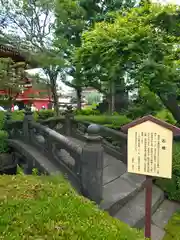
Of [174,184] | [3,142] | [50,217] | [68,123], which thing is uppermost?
[68,123]

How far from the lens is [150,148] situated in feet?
11.1

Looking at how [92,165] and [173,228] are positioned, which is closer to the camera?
[92,165]

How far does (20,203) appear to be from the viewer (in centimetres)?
288

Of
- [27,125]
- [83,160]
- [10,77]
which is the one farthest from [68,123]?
[83,160]

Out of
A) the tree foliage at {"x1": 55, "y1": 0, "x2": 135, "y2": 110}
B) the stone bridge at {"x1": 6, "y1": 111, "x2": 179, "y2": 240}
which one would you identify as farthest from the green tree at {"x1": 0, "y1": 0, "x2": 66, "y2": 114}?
the stone bridge at {"x1": 6, "y1": 111, "x2": 179, "y2": 240}

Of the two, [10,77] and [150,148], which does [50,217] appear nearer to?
[150,148]

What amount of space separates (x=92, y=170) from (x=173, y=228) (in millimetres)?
1849

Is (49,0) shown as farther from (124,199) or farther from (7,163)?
(124,199)

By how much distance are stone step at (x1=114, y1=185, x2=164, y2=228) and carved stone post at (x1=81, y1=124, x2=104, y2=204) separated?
0.55 meters

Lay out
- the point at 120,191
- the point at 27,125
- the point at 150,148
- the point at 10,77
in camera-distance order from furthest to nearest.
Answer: the point at 10,77, the point at 27,125, the point at 120,191, the point at 150,148

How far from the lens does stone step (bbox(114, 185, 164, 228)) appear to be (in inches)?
171

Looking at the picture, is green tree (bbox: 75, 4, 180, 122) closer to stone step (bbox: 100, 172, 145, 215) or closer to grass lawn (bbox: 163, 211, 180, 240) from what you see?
stone step (bbox: 100, 172, 145, 215)

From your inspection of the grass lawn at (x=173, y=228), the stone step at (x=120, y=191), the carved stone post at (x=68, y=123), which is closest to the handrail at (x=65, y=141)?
the stone step at (x=120, y=191)

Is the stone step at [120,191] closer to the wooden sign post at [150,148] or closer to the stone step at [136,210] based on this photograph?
the stone step at [136,210]
